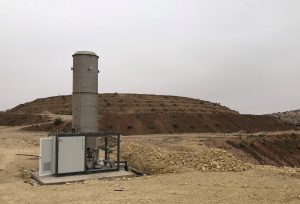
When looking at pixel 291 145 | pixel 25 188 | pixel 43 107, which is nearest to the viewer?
pixel 25 188

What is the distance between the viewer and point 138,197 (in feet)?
49.8

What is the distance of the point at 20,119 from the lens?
277ft

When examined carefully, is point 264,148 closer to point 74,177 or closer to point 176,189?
point 74,177

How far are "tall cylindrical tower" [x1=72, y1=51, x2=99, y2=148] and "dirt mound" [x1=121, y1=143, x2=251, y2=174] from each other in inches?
170

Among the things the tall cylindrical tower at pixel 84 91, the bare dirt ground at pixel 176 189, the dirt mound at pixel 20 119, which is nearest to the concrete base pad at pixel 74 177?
the bare dirt ground at pixel 176 189

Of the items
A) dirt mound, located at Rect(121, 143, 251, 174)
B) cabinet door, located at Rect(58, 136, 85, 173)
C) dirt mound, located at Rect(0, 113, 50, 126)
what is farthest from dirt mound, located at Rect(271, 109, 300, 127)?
cabinet door, located at Rect(58, 136, 85, 173)

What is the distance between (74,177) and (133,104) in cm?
8040

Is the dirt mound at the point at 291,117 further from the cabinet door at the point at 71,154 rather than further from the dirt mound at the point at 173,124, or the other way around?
the cabinet door at the point at 71,154

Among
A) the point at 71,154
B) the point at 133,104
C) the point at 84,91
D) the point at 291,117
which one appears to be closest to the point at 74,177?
the point at 71,154

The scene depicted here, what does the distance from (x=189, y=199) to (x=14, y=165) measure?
14323 mm

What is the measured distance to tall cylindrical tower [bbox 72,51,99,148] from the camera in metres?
23.0

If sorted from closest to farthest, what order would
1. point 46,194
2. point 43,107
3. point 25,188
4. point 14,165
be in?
point 46,194, point 25,188, point 14,165, point 43,107

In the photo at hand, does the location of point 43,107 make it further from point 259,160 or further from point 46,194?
point 46,194

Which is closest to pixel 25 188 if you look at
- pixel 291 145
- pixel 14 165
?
pixel 14 165
